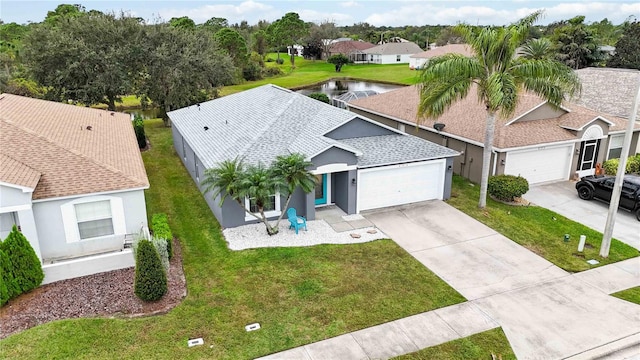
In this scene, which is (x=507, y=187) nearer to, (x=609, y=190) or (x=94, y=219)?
(x=609, y=190)

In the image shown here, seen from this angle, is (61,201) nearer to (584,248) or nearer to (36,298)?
(36,298)

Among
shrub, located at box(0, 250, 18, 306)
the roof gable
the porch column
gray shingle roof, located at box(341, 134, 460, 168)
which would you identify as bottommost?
shrub, located at box(0, 250, 18, 306)

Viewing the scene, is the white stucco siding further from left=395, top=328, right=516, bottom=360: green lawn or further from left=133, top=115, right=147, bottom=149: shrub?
left=133, top=115, right=147, bottom=149: shrub

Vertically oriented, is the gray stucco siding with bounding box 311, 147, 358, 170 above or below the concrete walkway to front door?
above

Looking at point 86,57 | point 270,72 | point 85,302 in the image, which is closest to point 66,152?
point 85,302

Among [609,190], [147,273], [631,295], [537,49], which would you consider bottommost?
[631,295]

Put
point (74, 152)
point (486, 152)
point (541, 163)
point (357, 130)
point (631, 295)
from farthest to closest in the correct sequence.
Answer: point (541, 163) < point (357, 130) < point (486, 152) < point (74, 152) < point (631, 295)

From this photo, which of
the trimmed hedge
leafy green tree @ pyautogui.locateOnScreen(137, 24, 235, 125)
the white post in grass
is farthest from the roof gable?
the trimmed hedge
